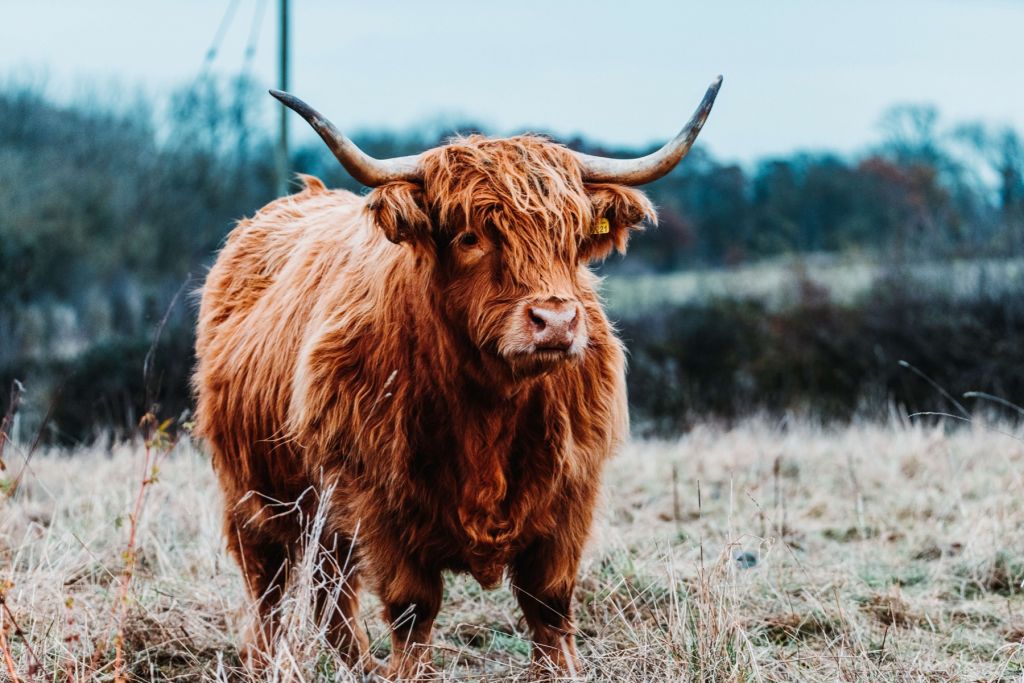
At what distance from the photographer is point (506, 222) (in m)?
3.16

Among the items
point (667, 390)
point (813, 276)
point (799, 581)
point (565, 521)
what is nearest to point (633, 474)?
point (799, 581)

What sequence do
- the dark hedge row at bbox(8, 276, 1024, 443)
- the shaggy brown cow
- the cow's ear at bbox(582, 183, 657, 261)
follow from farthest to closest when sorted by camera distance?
the dark hedge row at bbox(8, 276, 1024, 443) → the cow's ear at bbox(582, 183, 657, 261) → the shaggy brown cow

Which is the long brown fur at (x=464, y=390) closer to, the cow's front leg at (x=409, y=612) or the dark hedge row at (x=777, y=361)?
the cow's front leg at (x=409, y=612)

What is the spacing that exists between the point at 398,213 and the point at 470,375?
0.54 m

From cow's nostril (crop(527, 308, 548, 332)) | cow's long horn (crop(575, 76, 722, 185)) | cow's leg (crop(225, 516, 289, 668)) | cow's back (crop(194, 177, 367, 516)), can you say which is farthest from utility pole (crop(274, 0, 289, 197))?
cow's nostril (crop(527, 308, 548, 332))

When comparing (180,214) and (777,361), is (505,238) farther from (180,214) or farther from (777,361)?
(180,214)

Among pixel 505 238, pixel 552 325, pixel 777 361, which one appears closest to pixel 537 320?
pixel 552 325

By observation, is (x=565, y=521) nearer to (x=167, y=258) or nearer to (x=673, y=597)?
(x=673, y=597)

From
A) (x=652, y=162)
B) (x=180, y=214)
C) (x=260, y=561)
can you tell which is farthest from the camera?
(x=180, y=214)

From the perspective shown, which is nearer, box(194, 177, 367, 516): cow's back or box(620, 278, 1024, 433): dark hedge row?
box(194, 177, 367, 516): cow's back

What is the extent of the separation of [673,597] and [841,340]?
44.3 feet

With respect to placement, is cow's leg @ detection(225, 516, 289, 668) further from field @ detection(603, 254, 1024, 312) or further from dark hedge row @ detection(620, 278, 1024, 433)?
field @ detection(603, 254, 1024, 312)

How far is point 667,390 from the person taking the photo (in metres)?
14.6

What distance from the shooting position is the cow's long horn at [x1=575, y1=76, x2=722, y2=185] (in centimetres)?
329
